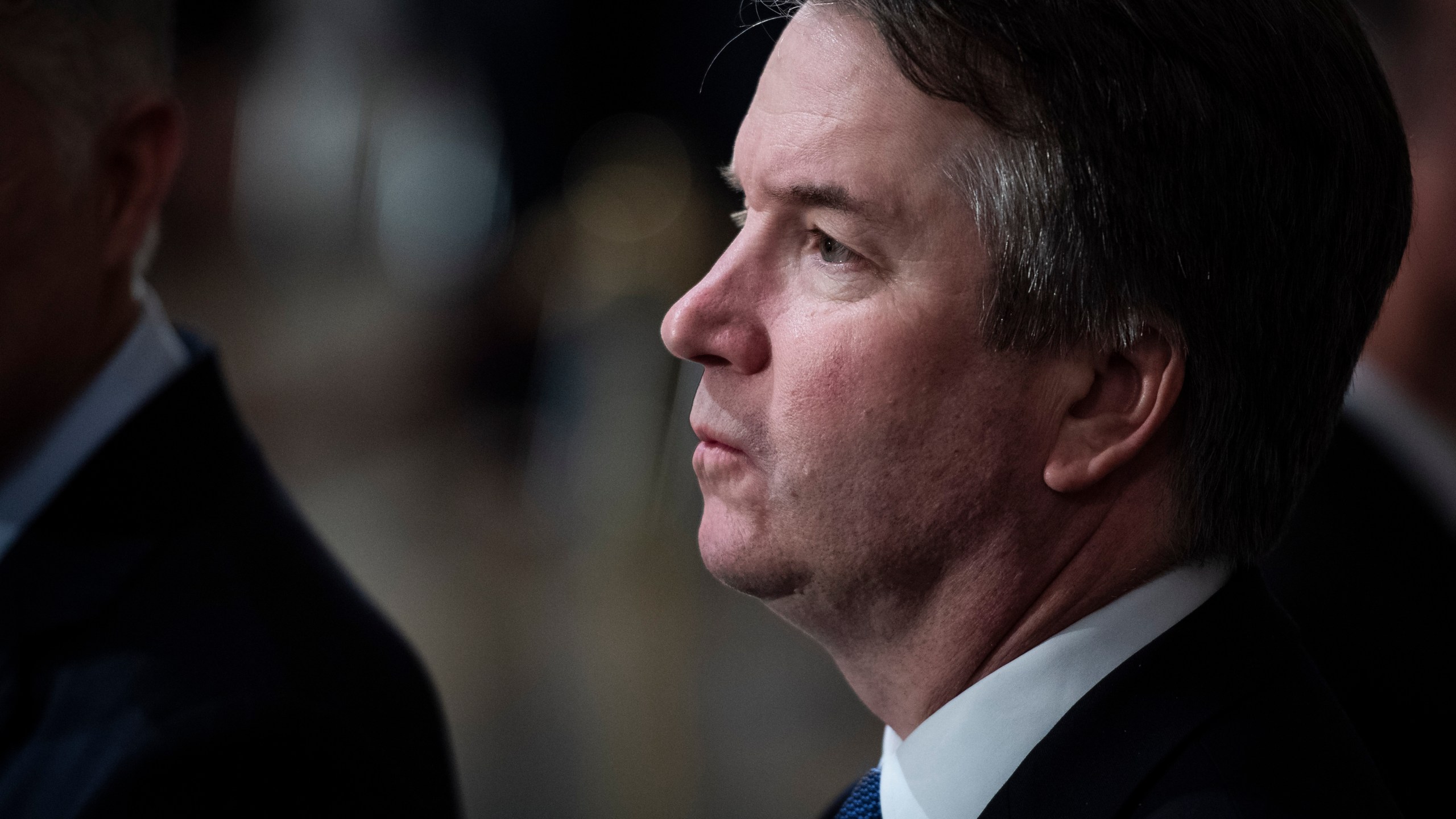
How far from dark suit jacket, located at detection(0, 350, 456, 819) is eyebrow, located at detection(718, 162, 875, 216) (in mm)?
845

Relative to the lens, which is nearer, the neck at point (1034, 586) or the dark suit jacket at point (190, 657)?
the neck at point (1034, 586)

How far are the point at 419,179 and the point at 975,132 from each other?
6.93 m

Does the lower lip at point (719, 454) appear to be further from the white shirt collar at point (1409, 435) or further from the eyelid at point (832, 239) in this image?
the white shirt collar at point (1409, 435)

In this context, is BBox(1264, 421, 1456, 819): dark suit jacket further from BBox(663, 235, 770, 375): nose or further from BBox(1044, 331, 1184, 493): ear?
BBox(663, 235, 770, 375): nose

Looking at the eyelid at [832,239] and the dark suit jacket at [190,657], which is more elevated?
the eyelid at [832,239]

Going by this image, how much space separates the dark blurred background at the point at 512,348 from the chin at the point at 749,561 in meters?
2.43

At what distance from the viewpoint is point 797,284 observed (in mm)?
1201

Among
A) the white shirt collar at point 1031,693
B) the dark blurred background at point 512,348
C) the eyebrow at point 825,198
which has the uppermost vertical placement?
the eyebrow at point 825,198

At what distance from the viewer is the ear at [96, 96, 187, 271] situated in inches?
66.7

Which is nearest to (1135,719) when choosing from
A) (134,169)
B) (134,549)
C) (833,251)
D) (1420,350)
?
(833,251)

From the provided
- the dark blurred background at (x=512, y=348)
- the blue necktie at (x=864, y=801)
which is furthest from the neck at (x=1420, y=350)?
the dark blurred background at (x=512, y=348)

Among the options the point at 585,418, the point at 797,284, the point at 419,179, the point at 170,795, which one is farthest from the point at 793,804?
the point at 419,179

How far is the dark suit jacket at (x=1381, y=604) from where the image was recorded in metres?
1.73

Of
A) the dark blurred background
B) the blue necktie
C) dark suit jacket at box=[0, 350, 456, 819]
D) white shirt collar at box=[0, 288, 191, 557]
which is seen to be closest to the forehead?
the blue necktie
